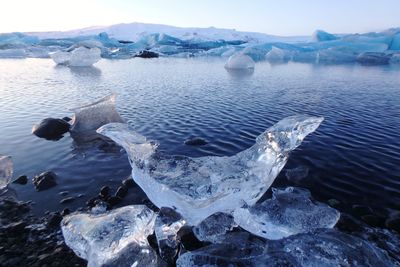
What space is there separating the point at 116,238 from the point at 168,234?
4.11ft

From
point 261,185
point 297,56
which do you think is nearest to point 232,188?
point 261,185

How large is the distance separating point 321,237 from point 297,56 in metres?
58.0

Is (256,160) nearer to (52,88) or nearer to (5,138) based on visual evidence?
(5,138)

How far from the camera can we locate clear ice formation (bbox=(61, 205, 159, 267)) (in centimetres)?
508

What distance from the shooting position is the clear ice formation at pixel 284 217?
6215mm

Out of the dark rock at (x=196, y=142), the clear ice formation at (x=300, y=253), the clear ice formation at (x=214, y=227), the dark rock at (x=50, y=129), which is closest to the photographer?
the clear ice formation at (x=300, y=253)

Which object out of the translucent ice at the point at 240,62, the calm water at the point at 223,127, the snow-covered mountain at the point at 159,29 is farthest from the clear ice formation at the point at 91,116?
the snow-covered mountain at the point at 159,29

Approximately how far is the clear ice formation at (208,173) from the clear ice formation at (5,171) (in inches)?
142

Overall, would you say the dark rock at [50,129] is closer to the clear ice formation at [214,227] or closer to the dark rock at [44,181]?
the dark rock at [44,181]

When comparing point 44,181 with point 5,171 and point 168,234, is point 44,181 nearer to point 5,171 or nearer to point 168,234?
point 5,171

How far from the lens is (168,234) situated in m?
6.03

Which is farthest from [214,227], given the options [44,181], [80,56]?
[80,56]

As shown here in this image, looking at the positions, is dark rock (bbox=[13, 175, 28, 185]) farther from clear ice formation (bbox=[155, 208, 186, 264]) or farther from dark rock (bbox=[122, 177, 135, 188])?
clear ice formation (bbox=[155, 208, 186, 264])

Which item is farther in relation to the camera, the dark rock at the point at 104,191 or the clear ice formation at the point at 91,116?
the clear ice formation at the point at 91,116
